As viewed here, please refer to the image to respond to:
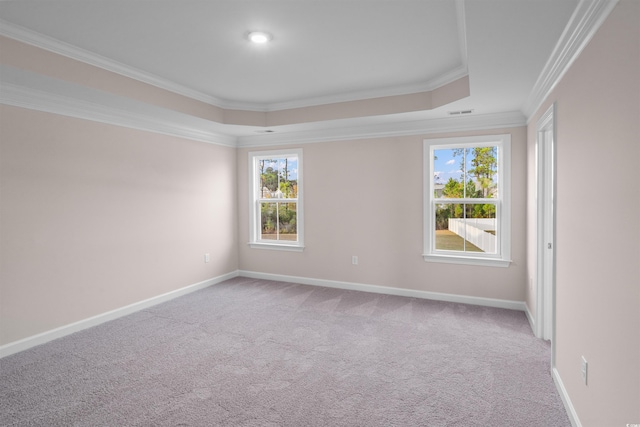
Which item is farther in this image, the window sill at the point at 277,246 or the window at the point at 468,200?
the window sill at the point at 277,246

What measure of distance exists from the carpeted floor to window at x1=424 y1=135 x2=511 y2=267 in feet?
2.52

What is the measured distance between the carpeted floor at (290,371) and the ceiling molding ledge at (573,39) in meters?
2.20

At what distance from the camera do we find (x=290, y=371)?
273 cm

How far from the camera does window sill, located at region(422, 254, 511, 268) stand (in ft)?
13.8

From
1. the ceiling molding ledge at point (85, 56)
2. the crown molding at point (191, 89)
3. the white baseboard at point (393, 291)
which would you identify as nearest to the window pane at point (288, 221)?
the white baseboard at point (393, 291)

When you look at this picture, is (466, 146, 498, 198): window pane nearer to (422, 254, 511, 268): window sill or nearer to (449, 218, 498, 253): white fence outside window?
(449, 218, 498, 253): white fence outside window

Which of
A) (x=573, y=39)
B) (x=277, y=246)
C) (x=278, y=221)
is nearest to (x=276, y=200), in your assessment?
(x=278, y=221)

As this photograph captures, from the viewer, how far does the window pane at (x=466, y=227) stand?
4.34 m

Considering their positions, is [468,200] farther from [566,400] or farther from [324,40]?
[324,40]

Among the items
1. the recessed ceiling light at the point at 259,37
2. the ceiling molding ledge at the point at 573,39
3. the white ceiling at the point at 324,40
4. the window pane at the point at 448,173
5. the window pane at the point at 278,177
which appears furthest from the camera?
the window pane at the point at 278,177

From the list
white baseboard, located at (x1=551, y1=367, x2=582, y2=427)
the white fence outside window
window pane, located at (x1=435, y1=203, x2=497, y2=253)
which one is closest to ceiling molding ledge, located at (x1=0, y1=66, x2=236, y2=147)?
window pane, located at (x1=435, y1=203, x2=497, y2=253)

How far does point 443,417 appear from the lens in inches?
84.9

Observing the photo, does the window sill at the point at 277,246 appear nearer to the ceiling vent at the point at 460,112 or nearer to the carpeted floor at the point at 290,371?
the carpeted floor at the point at 290,371

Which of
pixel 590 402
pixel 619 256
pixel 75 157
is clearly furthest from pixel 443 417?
pixel 75 157
